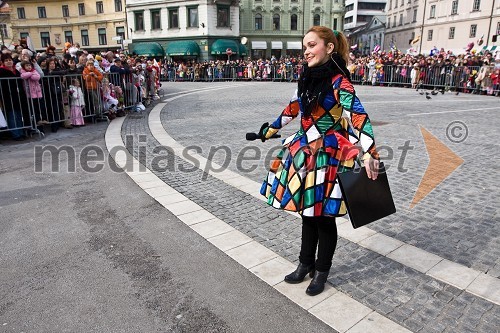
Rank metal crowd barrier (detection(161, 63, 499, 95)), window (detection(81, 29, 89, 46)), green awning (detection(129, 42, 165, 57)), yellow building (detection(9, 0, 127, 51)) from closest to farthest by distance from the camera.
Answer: metal crowd barrier (detection(161, 63, 499, 95)) → green awning (detection(129, 42, 165, 57)) → yellow building (detection(9, 0, 127, 51)) → window (detection(81, 29, 89, 46))

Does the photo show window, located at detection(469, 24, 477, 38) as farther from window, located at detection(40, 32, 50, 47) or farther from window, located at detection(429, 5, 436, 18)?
window, located at detection(40, 32, 50, 47)

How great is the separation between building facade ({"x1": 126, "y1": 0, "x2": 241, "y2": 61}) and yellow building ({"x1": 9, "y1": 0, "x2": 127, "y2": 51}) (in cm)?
705

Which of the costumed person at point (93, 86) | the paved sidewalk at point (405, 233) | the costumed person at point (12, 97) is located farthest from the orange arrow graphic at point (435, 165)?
the costumed person at point (93, 86)

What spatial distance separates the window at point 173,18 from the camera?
45.3m

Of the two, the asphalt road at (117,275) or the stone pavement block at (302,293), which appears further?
the stone pavement block at (302,293)

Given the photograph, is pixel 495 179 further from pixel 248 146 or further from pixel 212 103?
pixel 212 103

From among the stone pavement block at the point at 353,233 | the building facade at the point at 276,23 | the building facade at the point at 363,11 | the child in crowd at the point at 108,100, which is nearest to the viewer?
the stone pavement block at the point at 353,233

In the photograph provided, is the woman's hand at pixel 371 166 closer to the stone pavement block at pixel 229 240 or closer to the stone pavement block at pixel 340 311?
the stone pavement block at pixel 340 311

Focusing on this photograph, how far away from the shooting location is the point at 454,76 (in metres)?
20.6

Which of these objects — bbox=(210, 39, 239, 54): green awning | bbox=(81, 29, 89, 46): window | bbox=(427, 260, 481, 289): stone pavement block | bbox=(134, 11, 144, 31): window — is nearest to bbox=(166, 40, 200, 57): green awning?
bbox=(210, 39, 239, 54): green awning

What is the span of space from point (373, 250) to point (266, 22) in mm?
55556

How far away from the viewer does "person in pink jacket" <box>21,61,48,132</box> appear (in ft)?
29.2

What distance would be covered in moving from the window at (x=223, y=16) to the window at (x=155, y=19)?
7247 millimetres

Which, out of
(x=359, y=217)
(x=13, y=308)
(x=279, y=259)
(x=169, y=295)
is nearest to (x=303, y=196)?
(x=359, y=217)
